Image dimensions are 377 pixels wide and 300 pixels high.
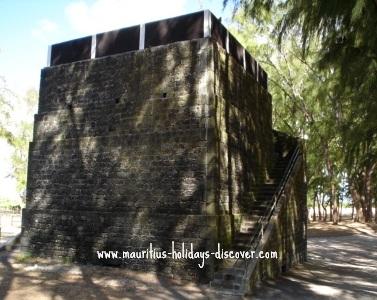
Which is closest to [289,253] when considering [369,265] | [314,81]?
[369,265]

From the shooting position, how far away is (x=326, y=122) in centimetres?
2369

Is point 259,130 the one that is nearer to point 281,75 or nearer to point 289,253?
point 289,253

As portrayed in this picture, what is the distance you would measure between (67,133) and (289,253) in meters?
7.75

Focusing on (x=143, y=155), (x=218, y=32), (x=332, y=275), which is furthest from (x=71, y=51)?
(x=332, y=275)

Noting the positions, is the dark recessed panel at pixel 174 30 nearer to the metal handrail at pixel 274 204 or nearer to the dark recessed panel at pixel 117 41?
the dark recessed panel at pixel 117 41

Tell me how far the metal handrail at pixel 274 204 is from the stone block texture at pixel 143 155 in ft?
2.23

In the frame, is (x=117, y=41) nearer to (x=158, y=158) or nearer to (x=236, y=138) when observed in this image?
(x=158, y=158)

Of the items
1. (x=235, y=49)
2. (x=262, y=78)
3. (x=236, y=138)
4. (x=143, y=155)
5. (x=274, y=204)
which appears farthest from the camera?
(x=262, y=78)

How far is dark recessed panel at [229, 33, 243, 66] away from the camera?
40.8ft

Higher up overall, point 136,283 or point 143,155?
point 143,155

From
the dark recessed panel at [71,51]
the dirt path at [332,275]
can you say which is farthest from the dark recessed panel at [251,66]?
the dirt path at [332,275]

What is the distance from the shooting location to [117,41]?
1231 centimetres

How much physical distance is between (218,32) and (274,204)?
16.4 ft

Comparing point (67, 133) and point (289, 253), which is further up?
point (67, 133)
